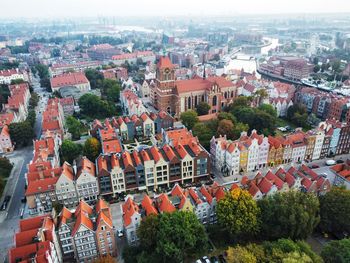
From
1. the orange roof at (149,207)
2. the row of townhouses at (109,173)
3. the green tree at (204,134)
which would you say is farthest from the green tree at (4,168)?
the green tree at (204,134)

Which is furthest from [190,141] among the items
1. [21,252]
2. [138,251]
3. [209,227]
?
[21,252]

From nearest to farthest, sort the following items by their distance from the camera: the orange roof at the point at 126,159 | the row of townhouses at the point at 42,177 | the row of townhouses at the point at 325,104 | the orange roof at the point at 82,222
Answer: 1. the orange roof at the point at 82,222
2. the row of townhouses at the point at 42,177
3. the orange roof at the point at 126,159
4. the row of townhouses at the point at 325,104

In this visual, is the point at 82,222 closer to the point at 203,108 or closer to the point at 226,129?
the point at 226,129

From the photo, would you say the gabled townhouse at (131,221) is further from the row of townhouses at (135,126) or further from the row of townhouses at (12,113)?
the row of townhouses at (12,113)

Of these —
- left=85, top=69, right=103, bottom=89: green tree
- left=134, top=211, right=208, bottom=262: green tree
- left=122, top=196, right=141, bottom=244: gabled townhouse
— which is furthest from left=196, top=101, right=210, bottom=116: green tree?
left=134, top=211, right=208, bottom=262: green tree

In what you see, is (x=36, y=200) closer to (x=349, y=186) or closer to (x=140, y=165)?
(x=140, y=165)
